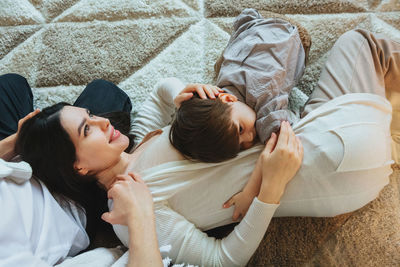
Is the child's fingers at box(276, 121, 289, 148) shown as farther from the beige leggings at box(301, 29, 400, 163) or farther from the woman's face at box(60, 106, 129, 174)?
the woman's face at box(60, 106, 129, 174)

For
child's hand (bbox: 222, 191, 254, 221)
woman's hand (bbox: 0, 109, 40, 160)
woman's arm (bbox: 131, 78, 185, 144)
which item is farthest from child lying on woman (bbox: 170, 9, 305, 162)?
woman's hand (bbox: 0, 109, 40, 160)

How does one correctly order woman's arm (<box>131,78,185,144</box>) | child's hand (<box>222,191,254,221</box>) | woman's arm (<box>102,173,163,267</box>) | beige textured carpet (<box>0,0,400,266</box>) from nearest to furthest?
1. woman's arm (<box>102,173,163,267</box>)
2. child's hand (<box>222,191,254,221</box>)
3. woman's arm (<box>131,78,185,144</box>)
4. beige textured carpet (<box>0,0,400,266</box>)

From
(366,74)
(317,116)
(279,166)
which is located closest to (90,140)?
(279,166)

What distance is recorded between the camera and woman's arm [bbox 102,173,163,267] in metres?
0.70

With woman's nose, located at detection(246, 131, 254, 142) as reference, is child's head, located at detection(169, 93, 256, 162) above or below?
above

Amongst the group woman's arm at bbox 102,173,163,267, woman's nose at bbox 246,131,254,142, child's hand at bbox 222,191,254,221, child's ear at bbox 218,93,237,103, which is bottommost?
child's hand at bbox 222,191,254,221

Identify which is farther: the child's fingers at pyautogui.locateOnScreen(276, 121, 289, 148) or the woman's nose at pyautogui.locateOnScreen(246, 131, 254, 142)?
the woman's nose at pyautogui.locateOnScreen(246, 131, 254, 142)

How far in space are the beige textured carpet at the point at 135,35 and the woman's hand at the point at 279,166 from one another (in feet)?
1.34

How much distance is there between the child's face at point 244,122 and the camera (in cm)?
83

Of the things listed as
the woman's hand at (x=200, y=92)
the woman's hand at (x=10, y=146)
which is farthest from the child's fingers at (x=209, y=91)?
the woman's hand at (x=10, y=146)

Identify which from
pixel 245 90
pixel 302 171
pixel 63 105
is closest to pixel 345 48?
pixel 245 90

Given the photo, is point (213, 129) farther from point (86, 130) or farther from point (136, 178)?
point (86, 130)

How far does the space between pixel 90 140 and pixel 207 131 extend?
0.32m

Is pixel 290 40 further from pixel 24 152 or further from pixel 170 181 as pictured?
pixel 24 152
